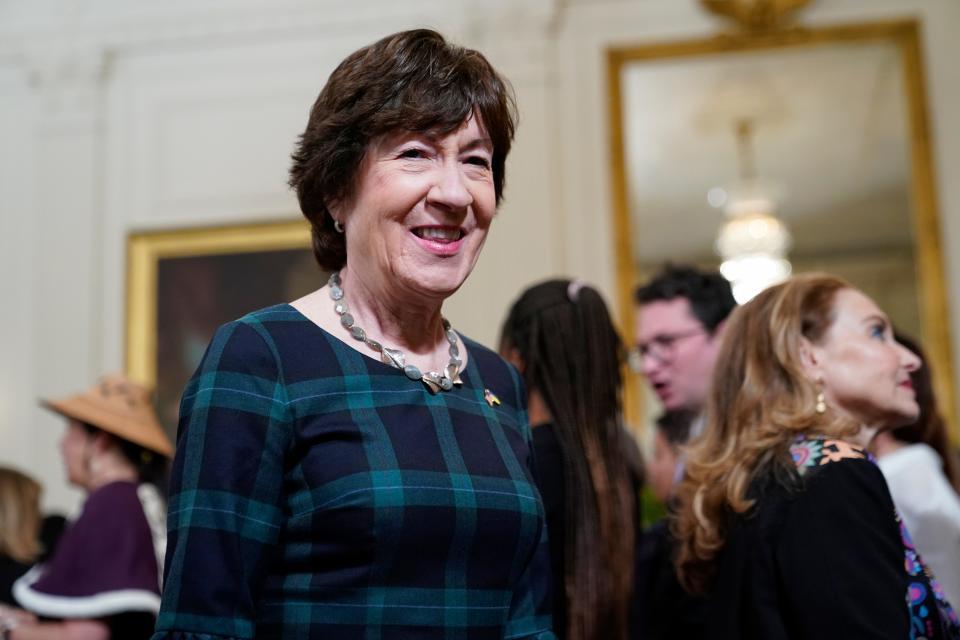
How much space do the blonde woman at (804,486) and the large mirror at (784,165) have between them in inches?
159

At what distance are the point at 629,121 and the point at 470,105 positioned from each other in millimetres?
5358

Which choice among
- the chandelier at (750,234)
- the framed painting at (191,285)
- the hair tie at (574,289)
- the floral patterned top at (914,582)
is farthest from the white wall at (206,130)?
the floral patterned top at (914,582)

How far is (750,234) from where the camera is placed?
22.0 ft

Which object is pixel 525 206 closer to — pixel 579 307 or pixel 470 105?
pixel 579 307

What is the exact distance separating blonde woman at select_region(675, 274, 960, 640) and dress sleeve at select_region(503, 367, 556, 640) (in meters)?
0.49

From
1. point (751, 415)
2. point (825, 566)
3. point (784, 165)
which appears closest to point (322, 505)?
point (825, 566)

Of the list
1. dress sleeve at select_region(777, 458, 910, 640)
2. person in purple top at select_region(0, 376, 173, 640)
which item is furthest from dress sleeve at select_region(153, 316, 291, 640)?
person in purple top at select_region(0, 376, 173, 640)

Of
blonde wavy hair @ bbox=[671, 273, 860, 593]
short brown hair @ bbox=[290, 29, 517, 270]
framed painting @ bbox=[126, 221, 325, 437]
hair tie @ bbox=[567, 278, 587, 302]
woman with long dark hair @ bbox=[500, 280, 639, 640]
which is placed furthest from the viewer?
framed painting @ bbox=[126, 221, 325, 437]

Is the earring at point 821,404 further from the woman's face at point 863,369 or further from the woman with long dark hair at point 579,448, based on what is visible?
the woman with long dark hair at point 579,448

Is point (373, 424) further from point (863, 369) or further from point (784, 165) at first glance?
point (784, 165)

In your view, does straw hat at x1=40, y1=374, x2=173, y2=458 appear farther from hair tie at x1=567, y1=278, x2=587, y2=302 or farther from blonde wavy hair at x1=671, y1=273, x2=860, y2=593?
blonde wavy hair at x1=671, y1=273, x2=860, y2=593

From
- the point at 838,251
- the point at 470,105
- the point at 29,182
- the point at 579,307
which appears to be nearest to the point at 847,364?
the point at 579,307

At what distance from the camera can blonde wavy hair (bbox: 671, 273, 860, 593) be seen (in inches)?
95.6

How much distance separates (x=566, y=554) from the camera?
A: 269 cm
